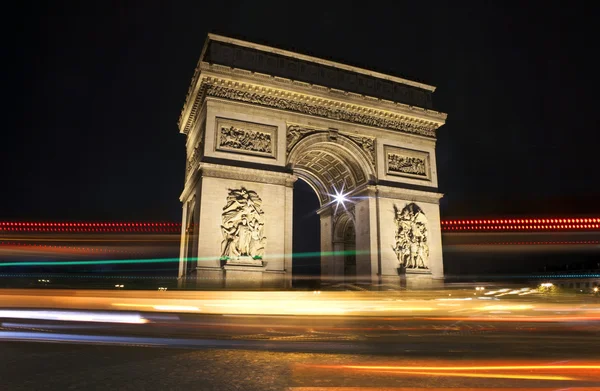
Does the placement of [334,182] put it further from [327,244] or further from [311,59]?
[311,59]

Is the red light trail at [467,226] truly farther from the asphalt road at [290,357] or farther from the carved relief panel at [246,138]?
the asphalt road at [290,357]

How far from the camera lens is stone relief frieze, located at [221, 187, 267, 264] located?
15.4 meters

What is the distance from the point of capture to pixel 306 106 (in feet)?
60.6

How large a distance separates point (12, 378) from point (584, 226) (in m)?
22.5

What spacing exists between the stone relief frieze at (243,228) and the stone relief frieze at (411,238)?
6304mm

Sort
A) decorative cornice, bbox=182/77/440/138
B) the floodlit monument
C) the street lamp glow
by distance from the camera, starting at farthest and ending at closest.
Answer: the street lamp glow, decorative cornice, bbox=182/77/440/138, the floodlit monument

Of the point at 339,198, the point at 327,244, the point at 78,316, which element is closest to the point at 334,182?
the point at 339,198

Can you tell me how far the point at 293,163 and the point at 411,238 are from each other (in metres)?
6.36

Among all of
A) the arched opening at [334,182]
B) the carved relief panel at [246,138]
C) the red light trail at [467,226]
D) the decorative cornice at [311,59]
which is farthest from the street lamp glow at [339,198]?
the red light trail at [467,226]

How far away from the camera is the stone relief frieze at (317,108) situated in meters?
17.2

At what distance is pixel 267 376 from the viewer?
3.60 m

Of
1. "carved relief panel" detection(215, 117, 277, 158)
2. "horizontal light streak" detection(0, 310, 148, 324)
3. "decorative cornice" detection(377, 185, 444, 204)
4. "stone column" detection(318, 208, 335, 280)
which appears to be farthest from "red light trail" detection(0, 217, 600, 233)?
"horizontal light streak" detection(0, 310, 148, 324)

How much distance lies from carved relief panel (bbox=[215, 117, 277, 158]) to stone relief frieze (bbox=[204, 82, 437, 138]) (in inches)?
42.4

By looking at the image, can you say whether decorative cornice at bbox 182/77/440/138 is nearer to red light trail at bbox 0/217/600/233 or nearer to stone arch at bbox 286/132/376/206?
stone arch at bbox 286/132/376/206
